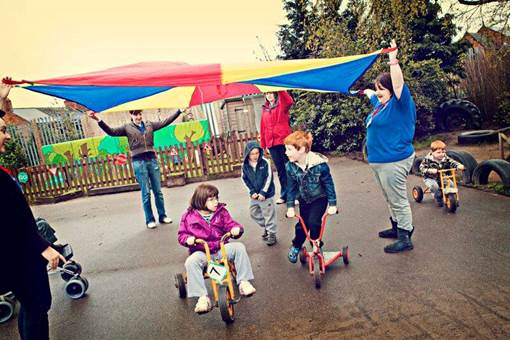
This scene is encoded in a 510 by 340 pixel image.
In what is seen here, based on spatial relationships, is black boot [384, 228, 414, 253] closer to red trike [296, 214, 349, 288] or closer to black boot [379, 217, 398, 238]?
black boot [379, 217, 398, 238]

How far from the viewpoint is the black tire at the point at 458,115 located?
442 inches

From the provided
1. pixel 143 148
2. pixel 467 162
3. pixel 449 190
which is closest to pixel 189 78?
pixel 143 148

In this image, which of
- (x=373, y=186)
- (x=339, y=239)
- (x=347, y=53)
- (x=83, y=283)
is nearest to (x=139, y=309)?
(x=83, y=283)

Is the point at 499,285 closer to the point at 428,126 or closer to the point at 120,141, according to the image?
the point at 428,126

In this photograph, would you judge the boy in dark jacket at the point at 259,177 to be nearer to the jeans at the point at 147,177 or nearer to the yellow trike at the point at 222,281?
the yellow trike at the point at 222,281

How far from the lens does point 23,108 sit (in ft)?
104

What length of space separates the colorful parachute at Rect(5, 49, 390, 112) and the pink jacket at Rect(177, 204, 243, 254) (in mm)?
1266

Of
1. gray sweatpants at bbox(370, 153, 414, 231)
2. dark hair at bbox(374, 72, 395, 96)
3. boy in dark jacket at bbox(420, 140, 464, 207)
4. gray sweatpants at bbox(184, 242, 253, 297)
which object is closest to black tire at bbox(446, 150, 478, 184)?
boy in dark jacket at bbox(420, 140, 464, 207)

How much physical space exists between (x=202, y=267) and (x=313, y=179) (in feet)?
4.58

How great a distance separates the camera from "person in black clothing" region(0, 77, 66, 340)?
189cm

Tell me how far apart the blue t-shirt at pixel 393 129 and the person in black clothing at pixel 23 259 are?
3106 millimetres

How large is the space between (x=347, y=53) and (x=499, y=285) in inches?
355

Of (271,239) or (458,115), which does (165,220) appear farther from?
(458,115)

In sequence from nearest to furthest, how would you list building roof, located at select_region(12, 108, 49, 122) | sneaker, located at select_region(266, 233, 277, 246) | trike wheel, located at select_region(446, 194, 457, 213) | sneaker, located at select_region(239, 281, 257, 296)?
sneaker, located at select_region(239, 281, 257, 296), sneaker, located at select_region(266, 233, 277, 246), trike wheel, located at select_region(446, 194, 457, 213), building roof, located at select_region(12, 108, 49, 122)
